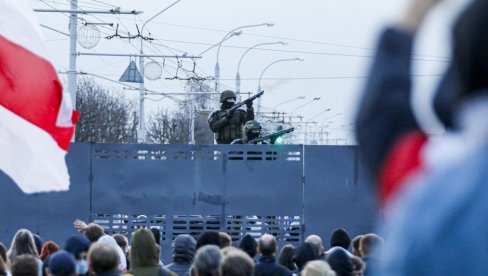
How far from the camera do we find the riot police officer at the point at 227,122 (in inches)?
803

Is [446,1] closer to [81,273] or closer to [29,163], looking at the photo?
[29,163]

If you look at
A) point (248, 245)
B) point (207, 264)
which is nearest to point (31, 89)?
point (207, 264)

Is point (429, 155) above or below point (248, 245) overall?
above

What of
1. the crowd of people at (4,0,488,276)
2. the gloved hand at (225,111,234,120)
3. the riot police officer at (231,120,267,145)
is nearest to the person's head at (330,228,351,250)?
the riot police officer at (231,120,267,145)

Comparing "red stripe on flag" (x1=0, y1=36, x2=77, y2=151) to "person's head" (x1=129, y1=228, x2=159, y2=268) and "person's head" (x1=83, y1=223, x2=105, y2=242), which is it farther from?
"person's head" (x1=83, y1=223, x2=105, y2=242)

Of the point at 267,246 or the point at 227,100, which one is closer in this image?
the point at 267,246

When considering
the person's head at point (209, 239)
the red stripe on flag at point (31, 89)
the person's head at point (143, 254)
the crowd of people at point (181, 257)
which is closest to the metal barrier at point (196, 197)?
the crowd of people at point (181, 257)

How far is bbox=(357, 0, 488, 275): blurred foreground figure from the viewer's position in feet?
3.83

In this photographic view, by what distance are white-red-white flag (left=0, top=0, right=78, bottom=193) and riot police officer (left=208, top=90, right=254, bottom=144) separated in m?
12.2

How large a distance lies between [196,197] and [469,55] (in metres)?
16.3

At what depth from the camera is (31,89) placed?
Answer: 7895 millimetres

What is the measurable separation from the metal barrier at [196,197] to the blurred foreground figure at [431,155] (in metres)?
16.0

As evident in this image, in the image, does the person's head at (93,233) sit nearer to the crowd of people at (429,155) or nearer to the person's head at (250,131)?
the person's head at (250,131)

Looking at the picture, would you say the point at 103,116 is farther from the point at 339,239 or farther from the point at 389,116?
the point at 389,116
